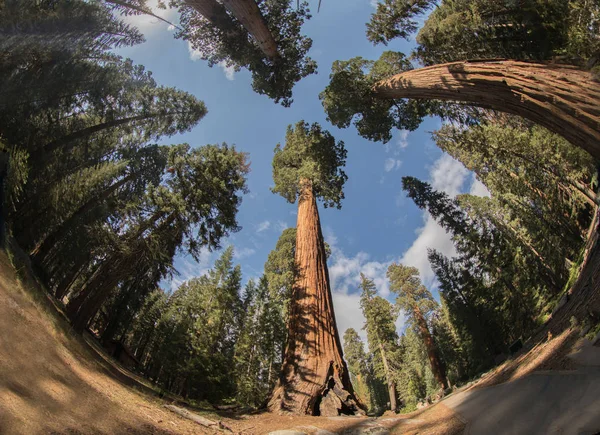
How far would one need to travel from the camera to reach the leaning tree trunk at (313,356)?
534 cm

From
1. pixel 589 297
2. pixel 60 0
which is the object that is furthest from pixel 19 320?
pixel 60 0

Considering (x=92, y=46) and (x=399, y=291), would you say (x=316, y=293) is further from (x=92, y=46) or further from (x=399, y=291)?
(x=399, y=291)

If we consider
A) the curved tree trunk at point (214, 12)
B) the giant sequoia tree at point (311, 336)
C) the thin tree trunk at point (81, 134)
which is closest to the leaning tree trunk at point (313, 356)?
the giant sequoia tree at point (311, 336)

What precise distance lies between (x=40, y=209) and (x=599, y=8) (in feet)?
53.7

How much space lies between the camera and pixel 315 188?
11.5m

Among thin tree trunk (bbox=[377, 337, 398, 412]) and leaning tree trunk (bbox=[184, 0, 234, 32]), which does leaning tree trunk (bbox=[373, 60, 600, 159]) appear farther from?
thin tree trunk (bbox=[377, 337, 398, 412])

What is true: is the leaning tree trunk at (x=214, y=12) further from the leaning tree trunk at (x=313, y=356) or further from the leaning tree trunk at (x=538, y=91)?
the leaning tree trunk at (x=313, y=356)

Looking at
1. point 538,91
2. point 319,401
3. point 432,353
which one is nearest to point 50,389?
point 319,401

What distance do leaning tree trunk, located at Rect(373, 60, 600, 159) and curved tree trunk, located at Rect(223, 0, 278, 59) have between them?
208 inches

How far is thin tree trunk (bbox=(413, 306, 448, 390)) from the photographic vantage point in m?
19.7

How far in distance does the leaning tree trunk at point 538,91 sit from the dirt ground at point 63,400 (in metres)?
4.05

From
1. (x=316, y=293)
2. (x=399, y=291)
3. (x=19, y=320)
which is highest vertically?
(x=399, y=291)

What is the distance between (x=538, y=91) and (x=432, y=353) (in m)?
22.4

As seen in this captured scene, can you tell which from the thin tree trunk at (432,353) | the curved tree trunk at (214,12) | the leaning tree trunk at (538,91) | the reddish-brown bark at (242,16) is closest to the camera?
the leaning tree trunk at (538,91)
